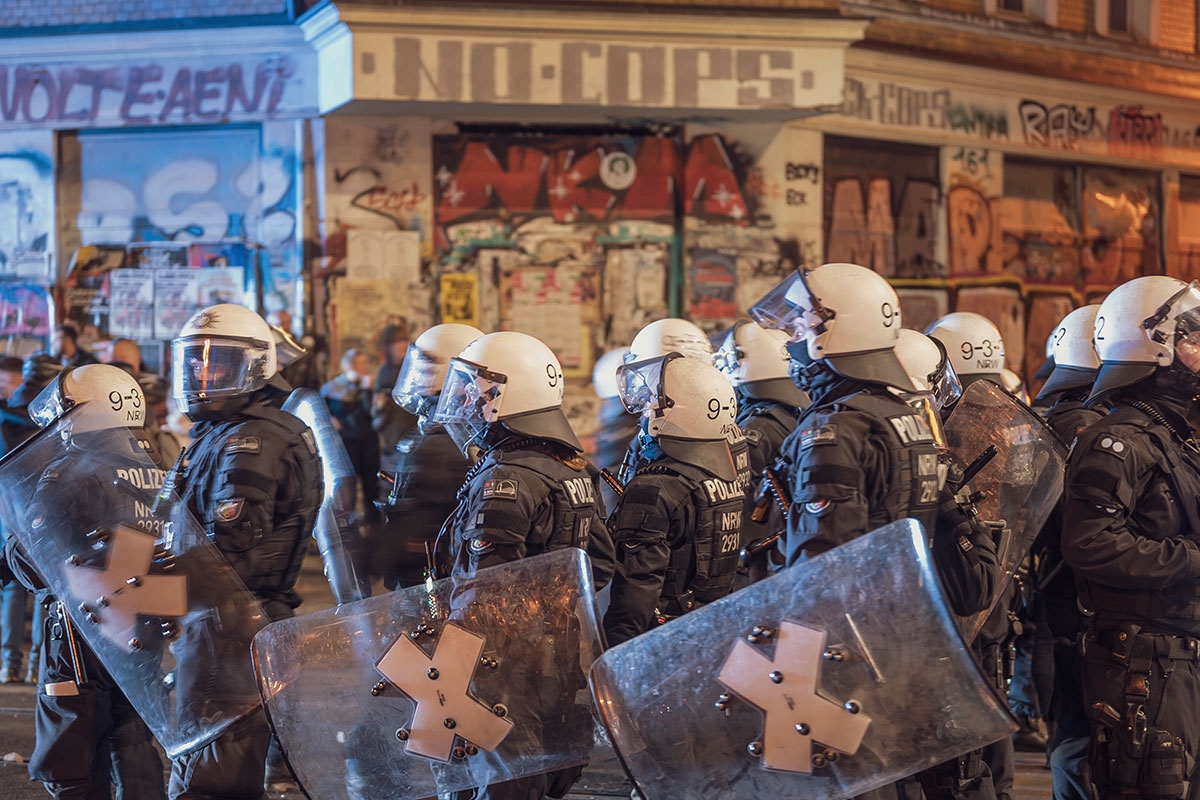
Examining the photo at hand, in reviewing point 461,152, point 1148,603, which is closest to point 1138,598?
point 1148,603

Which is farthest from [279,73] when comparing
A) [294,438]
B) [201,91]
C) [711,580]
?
[711,580]

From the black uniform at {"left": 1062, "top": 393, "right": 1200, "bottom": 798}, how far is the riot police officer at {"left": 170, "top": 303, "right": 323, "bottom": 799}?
9.54ft

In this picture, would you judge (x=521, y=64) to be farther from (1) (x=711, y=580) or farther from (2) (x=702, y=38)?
(1) (x=711, y=580)

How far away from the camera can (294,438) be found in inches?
208

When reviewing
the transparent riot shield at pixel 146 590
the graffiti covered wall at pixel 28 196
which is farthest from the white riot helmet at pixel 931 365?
the graffiti covered wall at pixel 28 196

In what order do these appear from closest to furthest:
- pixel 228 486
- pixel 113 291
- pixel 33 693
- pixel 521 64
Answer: pixel 228 486, pixel 33 693, pixel 521 64, pixel 113 291

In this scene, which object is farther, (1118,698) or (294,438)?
(294,438)

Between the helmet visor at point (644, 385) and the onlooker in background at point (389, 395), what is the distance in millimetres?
3393

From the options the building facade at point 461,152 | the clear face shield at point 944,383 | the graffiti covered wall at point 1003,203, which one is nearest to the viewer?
the clear face shield at point 944,383

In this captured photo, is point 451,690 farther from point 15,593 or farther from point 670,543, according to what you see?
point 15,593

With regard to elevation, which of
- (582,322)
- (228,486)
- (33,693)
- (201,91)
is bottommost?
(33,693)

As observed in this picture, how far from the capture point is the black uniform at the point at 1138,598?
4.51 meters

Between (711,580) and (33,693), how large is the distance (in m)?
4.91

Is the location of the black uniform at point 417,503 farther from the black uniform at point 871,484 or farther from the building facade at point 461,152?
the building facade at point 461,152
